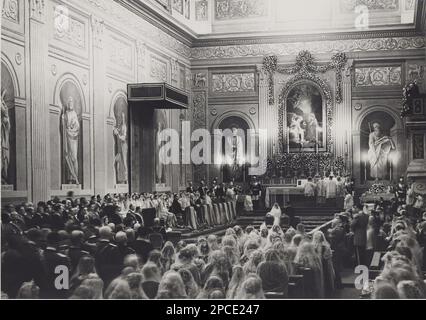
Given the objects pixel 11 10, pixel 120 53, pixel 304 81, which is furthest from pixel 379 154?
pixel 11 10

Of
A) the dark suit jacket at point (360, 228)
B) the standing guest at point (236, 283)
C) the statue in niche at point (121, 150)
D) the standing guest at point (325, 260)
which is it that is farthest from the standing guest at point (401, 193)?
the standing guest at point (236, 283)

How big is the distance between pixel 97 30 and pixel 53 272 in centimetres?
1105

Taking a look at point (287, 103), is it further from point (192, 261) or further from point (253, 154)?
point (192, 261)

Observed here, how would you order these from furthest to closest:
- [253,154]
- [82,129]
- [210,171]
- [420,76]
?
[420,76] → [253,154] → [210,171] → [82,129]

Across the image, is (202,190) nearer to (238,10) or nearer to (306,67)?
(238,10)

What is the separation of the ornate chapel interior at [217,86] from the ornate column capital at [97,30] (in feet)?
0.20

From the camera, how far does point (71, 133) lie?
16.1 metres

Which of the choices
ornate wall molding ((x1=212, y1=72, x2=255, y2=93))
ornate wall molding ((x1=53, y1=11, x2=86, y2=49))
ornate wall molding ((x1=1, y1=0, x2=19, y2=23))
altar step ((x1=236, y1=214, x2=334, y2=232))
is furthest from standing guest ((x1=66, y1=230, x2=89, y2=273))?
ornate wall molding ((x1=212, y1=72, x2=255, y2=93))

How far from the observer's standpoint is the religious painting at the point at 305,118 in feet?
74.3

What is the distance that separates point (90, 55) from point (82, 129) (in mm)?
2312

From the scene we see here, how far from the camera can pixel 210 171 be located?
66.4 feet

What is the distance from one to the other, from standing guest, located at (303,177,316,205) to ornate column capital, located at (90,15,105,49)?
794cm

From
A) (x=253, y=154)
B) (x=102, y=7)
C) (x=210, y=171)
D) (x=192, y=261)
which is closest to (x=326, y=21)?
(x=253, y=154)

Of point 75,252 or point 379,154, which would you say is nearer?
point 75,252
